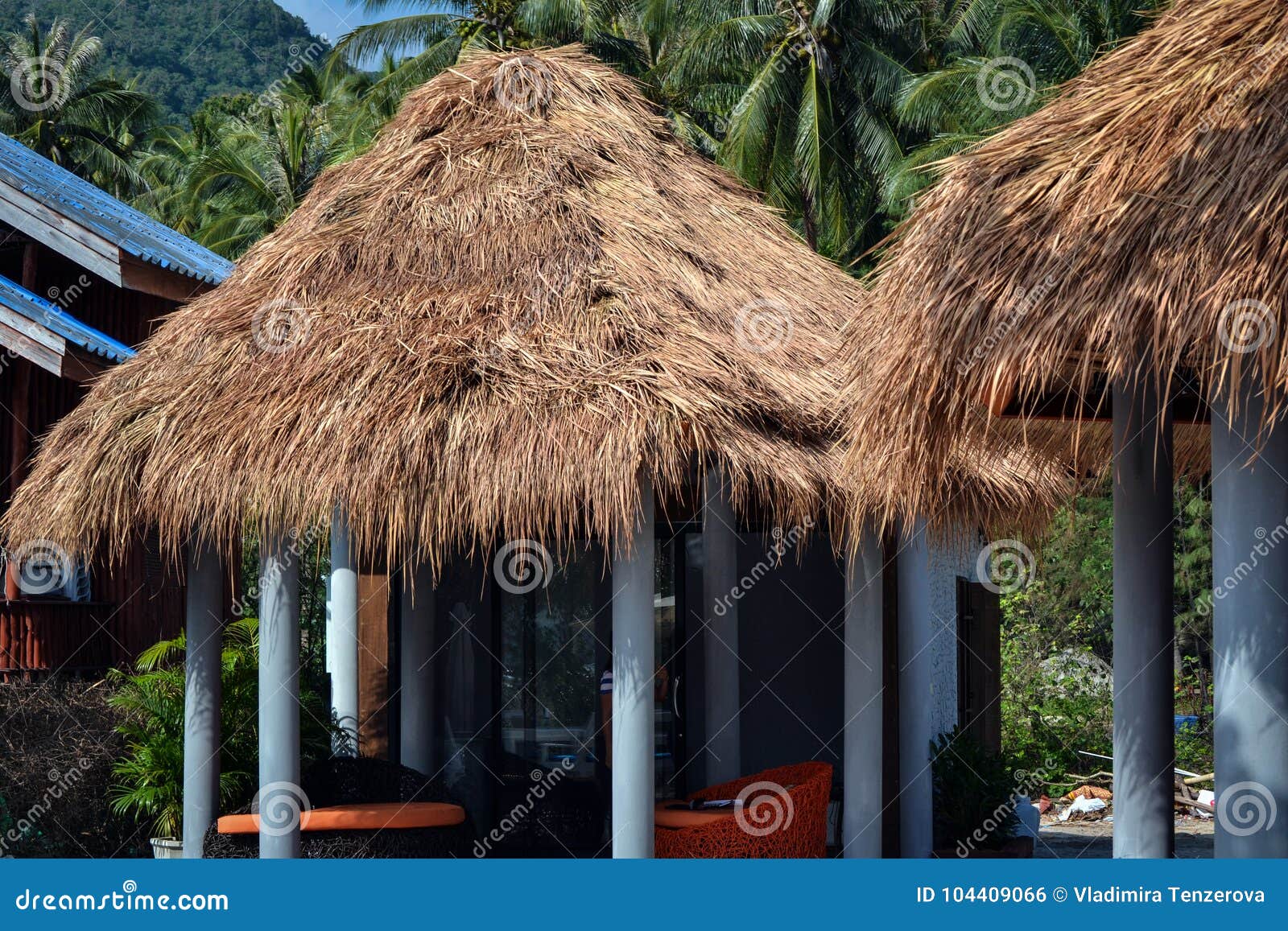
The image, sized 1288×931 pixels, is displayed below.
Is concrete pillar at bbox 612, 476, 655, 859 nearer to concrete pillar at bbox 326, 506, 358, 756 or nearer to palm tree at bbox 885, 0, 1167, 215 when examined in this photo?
concrete pillar at bbox 326, 506, 358, 756

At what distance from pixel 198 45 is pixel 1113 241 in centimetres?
4774

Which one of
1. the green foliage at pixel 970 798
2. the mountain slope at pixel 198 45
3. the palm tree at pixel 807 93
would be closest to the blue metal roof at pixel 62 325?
the green foliage at pixel 970 798

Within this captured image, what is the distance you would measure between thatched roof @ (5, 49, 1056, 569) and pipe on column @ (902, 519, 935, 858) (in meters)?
1.94

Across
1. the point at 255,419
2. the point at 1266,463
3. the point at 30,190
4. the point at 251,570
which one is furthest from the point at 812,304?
the point at 251,570

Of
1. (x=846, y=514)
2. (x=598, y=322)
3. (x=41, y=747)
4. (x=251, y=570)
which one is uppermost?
(x=251, y=570)

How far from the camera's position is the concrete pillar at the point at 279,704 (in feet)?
27.8

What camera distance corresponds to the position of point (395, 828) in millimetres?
8930

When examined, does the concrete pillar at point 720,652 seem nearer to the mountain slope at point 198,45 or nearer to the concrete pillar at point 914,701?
the concrete pillar at point 914,701

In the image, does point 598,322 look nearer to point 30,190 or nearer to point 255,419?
point 255,419

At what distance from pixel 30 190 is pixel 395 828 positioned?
7718mm

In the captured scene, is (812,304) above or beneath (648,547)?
above

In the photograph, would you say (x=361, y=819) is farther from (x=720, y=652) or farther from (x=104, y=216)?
(x=104, y=216)

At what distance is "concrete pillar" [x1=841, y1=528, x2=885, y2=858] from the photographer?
9.24 m

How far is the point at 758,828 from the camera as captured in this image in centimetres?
879
